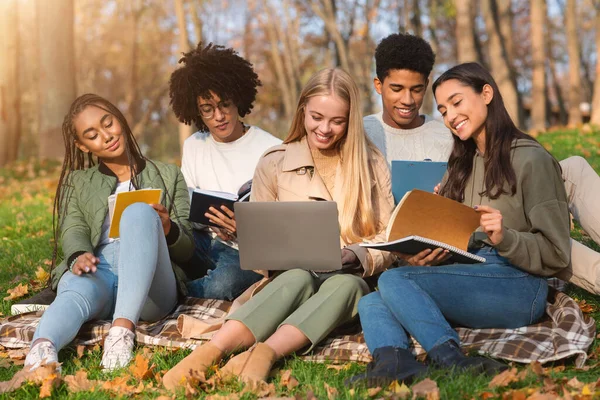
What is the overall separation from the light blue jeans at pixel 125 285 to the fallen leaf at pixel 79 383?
307 mm

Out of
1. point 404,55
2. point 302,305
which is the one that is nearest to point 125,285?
point 302,305

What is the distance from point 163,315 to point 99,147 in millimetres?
1081

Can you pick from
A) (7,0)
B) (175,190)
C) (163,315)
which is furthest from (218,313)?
(7,0)

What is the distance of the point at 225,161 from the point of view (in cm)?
505

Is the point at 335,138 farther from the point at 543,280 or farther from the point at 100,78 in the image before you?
the point at 100,78

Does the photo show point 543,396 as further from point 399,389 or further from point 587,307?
point 587,307

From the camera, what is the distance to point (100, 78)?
39.2m

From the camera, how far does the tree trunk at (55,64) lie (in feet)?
46.9

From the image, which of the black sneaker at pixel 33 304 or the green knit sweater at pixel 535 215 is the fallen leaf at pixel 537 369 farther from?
the black sneaker at pixel 33 304

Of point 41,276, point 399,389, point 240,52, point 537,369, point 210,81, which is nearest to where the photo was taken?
point 399,389

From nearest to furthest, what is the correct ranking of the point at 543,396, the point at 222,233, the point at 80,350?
the point at 543,396 < the point at 80,350 < the point at 222,233

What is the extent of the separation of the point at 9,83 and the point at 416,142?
485 inches

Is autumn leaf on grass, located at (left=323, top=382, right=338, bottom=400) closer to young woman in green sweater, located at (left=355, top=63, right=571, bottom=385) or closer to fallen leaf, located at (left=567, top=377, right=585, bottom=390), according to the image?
young woman in green sweater, located at (left=355, top=63, right=571, bottom=385)

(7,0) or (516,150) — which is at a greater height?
(7,0)
